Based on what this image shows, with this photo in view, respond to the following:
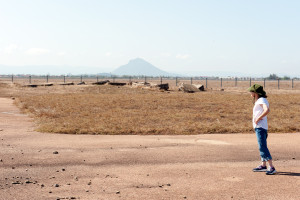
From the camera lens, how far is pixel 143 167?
7887 millimetres

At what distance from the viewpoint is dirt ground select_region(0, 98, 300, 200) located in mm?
6141

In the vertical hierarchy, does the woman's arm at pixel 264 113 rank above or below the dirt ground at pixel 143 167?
above

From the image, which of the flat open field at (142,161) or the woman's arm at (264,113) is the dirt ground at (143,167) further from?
the woman's arm at (264,113)

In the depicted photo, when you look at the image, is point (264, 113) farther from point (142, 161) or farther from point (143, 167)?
point (142, 161)

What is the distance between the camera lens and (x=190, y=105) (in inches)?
899

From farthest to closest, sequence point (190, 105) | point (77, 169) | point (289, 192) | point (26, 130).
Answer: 1. point (190, 105)
2. point (26, 130)
3. point (77, 169)
4. point (289, 192)

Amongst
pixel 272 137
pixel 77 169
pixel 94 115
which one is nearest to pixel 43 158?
pixel 77 169

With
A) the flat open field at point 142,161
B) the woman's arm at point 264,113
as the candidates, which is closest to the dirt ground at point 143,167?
the flat open field at point 142,161

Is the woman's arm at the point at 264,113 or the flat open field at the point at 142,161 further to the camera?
the woman's arm at the point at 264,113

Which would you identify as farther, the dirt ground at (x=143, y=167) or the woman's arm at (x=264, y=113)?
the woman's arm at (x=264, y=113)

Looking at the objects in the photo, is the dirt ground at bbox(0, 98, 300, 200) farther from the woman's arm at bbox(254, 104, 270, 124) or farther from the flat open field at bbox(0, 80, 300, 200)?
the woman's arm at bbox(254, 104, 270, 124)

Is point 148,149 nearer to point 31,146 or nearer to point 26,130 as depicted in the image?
point 31,146

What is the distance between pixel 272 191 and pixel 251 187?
0.37m

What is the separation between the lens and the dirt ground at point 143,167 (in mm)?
6141
